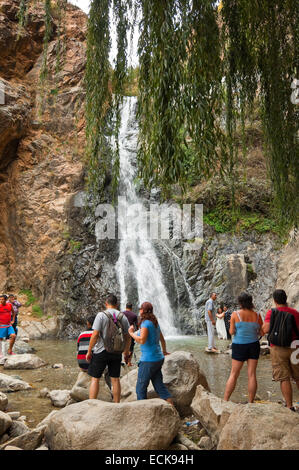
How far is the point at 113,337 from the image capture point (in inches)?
195

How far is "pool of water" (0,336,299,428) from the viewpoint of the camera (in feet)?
18.8

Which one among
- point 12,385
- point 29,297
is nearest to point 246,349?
point 12,385

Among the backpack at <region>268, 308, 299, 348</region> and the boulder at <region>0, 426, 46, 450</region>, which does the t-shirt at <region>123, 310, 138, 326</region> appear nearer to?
the backpack at <region>268, 308, 299, 348</region>

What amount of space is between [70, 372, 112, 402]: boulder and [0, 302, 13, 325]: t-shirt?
4.37 metres

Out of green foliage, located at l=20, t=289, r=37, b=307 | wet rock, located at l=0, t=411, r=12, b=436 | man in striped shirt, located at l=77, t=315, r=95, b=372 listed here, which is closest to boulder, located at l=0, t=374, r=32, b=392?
man in striped shirt, located at l=77, t=315, r=95, b=372

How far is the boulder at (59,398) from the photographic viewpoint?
5750 mm

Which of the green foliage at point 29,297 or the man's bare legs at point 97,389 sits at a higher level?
the man's bare legs at point 97,389

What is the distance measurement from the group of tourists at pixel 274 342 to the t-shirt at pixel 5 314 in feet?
21.5

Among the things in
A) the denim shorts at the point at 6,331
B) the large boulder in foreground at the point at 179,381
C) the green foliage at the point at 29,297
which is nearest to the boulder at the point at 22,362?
the denim shorts at the point at 6,331

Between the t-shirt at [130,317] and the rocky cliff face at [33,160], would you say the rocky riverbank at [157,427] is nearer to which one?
the t-shirt at [130,317]

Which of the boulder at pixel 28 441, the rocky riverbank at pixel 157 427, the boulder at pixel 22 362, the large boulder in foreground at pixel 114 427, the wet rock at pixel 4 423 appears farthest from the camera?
the boulder at pixel 22 362

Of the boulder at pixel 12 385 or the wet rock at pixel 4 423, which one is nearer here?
the wet rock at pixel 4 423

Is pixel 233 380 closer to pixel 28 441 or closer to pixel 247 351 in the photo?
pixel 247 351
